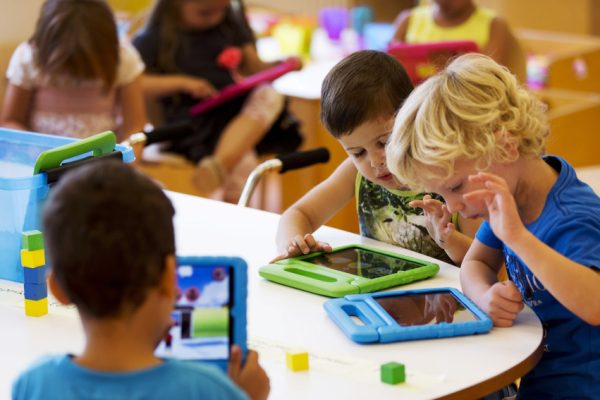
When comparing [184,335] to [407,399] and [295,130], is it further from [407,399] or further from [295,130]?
[295,130]

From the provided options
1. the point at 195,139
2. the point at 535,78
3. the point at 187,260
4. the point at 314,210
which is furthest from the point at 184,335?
the point at 535,78

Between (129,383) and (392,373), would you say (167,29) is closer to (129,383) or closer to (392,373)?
(392,373)

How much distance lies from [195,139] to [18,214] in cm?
174

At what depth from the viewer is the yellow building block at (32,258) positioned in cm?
141

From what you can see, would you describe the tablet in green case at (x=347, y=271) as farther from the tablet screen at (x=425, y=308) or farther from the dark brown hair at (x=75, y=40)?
the dark brown hair at (x=75, y=40)

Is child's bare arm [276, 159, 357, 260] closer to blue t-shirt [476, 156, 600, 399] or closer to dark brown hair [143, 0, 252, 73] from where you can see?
blue t-shirt [476, 156, 600, 399]

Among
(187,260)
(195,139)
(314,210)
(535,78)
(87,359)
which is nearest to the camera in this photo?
(87,359)

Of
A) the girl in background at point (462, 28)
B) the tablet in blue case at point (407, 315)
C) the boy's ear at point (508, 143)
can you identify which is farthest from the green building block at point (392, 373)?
the girl in background at point (462, 28)

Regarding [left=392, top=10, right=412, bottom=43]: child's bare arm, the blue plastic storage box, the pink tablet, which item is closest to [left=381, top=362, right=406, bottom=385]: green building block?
the blue plastic storage box

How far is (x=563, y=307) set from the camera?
134 centimetres

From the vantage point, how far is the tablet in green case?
4.73 ft

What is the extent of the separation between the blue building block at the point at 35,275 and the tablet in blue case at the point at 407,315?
40 centimetres

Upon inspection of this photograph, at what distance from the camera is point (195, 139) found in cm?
321

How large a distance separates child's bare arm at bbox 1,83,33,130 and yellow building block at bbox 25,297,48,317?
147cm
